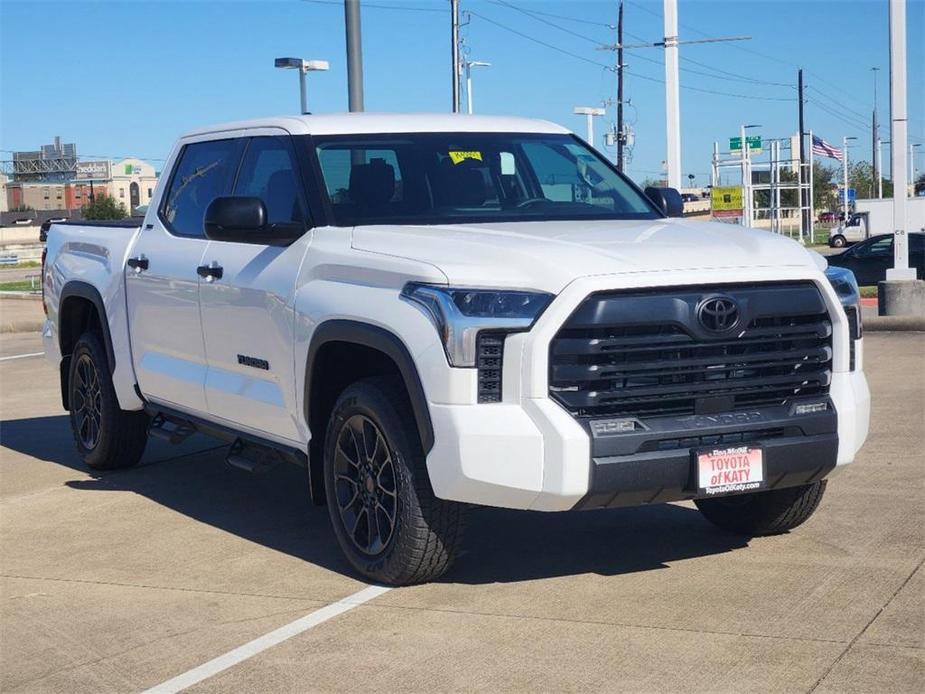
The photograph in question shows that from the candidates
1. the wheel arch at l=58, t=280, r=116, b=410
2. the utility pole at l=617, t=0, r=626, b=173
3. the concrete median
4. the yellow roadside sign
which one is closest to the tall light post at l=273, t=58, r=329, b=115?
the concrete median

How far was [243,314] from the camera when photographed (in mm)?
6695

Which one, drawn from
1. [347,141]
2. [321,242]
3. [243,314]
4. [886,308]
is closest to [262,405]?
[243,314]

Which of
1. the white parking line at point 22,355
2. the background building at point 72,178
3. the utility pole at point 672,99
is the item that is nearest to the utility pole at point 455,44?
the utility pole at point 672,99

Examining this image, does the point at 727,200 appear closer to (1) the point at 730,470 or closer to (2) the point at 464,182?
(2) the point at 464,182

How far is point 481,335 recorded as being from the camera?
5.21 meters

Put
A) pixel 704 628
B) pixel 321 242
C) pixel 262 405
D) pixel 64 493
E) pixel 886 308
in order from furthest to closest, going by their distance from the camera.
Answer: pixel 886 308 < pixel 64 493 < pixel 262 405 < pixel 321 242 < pixel 704 628

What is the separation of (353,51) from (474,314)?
915 centimetres

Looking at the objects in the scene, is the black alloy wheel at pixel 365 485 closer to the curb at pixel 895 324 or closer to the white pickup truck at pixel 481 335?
the white pickup truck at pixel 481 335

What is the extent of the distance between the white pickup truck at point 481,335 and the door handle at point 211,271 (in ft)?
0.03

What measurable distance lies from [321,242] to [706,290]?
1.78m

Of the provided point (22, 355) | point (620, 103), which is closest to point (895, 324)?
point (22, 355)

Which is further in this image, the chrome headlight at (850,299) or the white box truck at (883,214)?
the white box truck at (883,214)

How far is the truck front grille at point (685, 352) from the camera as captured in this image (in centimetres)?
519

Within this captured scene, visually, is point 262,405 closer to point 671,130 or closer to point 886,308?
point 886,308
